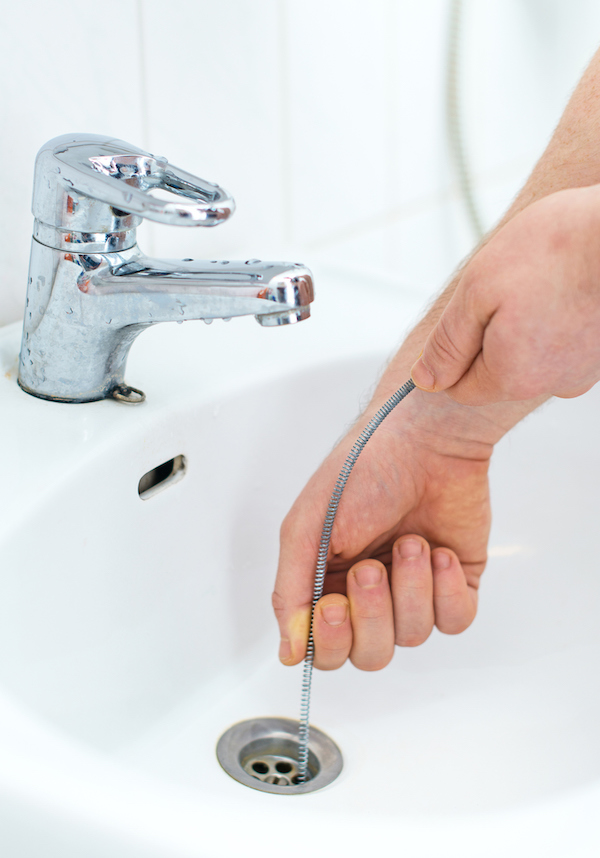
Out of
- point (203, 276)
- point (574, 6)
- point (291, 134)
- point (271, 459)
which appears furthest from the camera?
point (574, 6)

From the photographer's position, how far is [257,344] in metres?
0.54

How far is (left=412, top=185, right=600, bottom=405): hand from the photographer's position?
1.03 feet

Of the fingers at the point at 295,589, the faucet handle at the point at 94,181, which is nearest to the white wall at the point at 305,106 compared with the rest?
the faucet handle at the point at 94,181

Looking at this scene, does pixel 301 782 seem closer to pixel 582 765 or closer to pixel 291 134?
pixel 582 765

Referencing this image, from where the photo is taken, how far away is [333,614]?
446 millimetres

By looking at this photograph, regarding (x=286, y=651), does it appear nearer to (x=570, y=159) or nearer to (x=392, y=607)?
(x=392, y=607)

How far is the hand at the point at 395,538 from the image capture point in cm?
46

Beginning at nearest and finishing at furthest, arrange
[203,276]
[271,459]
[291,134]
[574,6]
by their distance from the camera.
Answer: [203,276] → [271,459] → [291,134] → [574,6]

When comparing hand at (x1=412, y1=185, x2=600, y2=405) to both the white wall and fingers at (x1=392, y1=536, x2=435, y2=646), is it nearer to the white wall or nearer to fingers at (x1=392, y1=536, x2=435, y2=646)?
fingers at (x1=392, y1=536, x2=435, y2=646)

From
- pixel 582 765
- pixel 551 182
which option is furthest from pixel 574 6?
pixel 582 765

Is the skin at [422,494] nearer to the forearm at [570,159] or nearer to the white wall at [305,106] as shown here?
the forearm at [570,159]

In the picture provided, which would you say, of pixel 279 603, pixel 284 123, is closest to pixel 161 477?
pixel 279 603

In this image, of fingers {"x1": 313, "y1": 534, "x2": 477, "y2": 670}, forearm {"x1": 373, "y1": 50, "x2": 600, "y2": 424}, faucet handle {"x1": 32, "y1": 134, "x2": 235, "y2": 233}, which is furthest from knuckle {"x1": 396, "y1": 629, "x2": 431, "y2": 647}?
faucet handle {"x1": 32, "y1": 134, "x2": 235, "y2": 233}

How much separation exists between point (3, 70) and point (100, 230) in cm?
14
